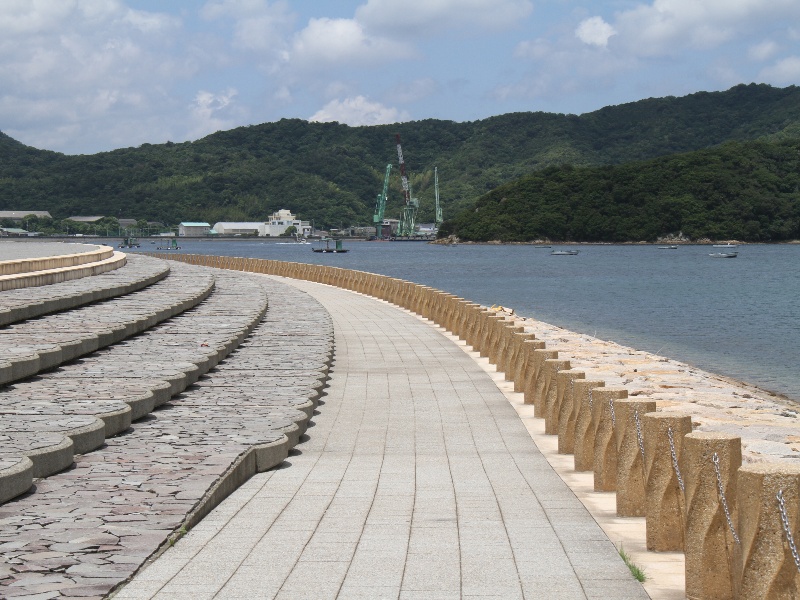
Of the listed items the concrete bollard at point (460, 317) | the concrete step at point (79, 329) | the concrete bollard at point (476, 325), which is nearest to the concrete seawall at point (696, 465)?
the concrete bollard at point (476, 325)

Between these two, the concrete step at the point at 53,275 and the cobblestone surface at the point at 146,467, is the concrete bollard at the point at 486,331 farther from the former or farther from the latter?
the concrete step at the point at 53,275

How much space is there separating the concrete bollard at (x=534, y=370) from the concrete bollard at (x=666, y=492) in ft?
20.1

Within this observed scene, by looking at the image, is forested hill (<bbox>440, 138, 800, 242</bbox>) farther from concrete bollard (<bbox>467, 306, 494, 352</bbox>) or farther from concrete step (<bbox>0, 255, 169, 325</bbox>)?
concrete bollard (<bbox>467, 306, 494, 352</bbox>)

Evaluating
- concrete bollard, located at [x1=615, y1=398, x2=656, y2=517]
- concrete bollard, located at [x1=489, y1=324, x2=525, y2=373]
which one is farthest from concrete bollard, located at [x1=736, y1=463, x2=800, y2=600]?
concrete bollard, located at [x1=489, y1=324, x2=525, y2=373]

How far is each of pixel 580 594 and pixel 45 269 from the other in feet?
77.1

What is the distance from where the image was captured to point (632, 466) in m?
7.85

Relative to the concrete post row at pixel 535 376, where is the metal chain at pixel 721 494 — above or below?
above

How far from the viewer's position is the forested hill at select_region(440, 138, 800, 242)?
478ft

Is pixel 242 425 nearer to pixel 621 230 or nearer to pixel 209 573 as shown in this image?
pixel 209 573

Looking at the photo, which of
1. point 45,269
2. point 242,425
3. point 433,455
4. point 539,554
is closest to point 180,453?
point 242,425

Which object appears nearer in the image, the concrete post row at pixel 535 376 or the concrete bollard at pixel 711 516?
the concrete bollard at pixel 711 516

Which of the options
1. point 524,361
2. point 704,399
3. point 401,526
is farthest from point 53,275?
point 401,526

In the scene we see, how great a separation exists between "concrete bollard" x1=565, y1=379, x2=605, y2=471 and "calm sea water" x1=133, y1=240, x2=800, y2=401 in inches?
678

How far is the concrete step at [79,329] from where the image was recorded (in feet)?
40.8
